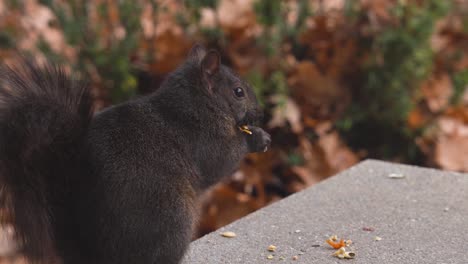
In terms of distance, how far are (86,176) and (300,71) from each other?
73.7 inches

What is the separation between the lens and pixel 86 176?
1692 millimetres

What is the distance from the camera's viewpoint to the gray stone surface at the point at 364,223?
82.2 inches

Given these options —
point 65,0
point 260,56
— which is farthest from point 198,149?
point 65,0

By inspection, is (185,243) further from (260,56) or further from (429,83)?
(429,83)

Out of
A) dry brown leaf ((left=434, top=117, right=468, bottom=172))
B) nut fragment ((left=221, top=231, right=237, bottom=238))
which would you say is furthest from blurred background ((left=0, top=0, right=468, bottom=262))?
nut fragment ((left=221, top=231, right=237, bottom=238))

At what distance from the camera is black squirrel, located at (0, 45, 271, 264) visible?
5.39 ft

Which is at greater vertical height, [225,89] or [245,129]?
[225,89]

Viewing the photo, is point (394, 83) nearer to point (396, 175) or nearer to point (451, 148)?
point (451, 148)

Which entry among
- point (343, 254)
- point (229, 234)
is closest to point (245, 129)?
point (229, 234)

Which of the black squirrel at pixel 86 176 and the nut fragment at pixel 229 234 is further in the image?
the nut fragment at pixel 229 234

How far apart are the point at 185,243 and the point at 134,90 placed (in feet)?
5.28

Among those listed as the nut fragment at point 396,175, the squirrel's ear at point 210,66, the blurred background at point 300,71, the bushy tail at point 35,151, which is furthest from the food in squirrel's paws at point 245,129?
the blurred background at point 300,71

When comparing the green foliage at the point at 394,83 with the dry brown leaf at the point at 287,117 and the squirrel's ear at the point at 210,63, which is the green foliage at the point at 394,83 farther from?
the squirrel's ear at the point at 210,63

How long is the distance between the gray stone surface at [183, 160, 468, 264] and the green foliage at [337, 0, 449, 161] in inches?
25.7
